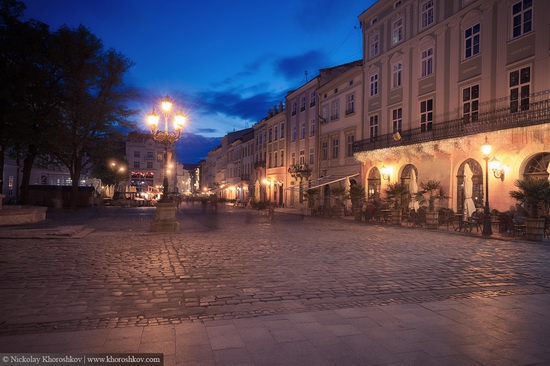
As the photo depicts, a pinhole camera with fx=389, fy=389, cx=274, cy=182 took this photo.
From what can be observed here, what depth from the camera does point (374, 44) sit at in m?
30.3

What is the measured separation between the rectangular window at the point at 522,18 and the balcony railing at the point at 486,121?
3.22 metres

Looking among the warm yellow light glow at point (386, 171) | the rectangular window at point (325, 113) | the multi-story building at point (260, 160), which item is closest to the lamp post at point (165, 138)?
the warm yellow light glow at point (386, 171)

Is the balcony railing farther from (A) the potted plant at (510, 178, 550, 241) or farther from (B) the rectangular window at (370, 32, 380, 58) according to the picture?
(B) the rectangular window at (370, 32, 380, 58)

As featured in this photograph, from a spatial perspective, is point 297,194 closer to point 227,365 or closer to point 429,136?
point 429,136

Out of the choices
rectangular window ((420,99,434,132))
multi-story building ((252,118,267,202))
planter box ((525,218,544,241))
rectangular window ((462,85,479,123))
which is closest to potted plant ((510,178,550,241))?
planter box ((525,218,544,241))

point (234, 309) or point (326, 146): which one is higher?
point (326, 146)

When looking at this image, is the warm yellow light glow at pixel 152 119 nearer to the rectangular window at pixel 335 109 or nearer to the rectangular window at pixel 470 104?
the rectangular window at pixel 470 104

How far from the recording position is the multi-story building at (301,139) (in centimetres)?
3894

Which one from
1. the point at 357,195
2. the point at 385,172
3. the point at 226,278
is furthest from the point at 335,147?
the point at 226,278

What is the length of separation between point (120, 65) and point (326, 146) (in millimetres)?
18999

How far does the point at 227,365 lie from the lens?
355cm

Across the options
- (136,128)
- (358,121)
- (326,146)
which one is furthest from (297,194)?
(136,128)

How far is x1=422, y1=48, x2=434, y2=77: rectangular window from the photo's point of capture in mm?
24359

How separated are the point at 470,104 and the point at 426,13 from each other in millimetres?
7522
